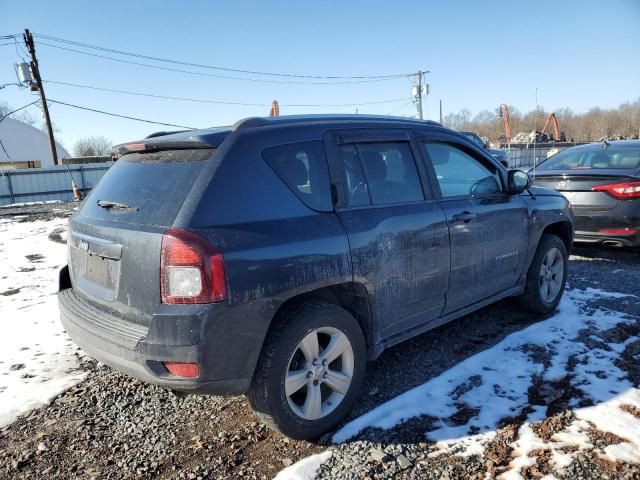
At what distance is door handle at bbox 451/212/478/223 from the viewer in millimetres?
3494

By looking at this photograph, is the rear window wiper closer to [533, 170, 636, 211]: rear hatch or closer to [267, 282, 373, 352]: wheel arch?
[267, 282, 373, 352]: wheel arch

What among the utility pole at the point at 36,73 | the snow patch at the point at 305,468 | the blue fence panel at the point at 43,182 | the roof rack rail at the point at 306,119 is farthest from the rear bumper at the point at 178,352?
the utility pole at the point at 36,73

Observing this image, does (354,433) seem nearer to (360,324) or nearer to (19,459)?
(360,324)

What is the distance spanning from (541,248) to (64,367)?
437 centimetres

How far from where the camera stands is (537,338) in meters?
4.01

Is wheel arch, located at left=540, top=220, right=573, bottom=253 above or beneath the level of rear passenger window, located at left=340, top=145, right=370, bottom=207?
beneath

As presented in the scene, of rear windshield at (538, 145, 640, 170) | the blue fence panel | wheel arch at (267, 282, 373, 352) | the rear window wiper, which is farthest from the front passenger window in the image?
the blue fence panel

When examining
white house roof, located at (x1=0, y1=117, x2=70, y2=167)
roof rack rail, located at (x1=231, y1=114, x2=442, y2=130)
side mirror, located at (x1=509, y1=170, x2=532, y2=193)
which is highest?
Result: white house roof, located at (x1=0, y1=117, x2=70, y2=167)

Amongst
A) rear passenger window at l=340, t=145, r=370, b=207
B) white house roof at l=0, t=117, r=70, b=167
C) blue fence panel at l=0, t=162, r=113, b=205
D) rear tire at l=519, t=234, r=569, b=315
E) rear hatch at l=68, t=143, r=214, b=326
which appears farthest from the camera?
white house roof at l=0, t=117, r=70, b=167

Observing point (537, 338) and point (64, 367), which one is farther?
point (537, 338)

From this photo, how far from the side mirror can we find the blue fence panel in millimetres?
19898

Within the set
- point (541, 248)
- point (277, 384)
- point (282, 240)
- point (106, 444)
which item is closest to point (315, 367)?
point (277, 384)

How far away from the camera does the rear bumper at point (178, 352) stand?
2277 millimetres

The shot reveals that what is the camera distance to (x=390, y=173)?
3.28 meters
